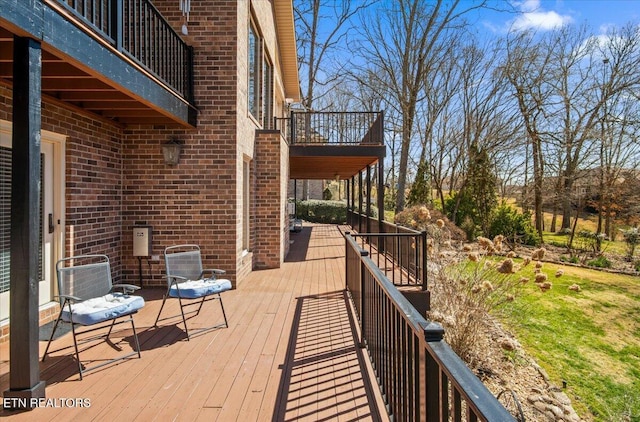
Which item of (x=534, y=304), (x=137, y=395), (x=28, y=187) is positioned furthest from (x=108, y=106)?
(x=534, y=304)

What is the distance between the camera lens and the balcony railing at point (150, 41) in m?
3.73

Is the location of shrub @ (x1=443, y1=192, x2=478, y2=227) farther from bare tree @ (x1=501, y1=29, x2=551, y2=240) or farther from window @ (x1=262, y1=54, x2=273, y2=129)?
window @ (x1=262, y1=54, x2=273, y2=129)

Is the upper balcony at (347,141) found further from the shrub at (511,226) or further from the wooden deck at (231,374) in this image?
the shrub at (511,226)

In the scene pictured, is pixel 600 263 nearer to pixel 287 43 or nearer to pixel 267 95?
pixel 267 95

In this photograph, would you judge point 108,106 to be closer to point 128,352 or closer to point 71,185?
point 71,185

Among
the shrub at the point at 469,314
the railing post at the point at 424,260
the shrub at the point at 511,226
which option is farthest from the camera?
the shrub at the point at 511,226

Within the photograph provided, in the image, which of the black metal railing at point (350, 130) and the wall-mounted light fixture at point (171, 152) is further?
the black metal railing at point (350, 130)

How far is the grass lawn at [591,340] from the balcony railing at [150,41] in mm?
6431

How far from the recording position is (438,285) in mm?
5727

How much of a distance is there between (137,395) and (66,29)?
107 inches

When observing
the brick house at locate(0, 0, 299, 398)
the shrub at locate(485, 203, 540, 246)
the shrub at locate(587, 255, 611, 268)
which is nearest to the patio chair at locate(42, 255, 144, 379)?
the brick house at locate(0, 0, 299, 398)

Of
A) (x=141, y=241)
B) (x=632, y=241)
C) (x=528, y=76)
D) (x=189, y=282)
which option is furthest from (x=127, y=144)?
(x=528, y=76)

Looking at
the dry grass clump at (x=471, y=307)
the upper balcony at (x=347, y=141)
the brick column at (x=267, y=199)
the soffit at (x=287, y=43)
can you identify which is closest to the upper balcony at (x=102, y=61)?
the brick column at (x=267, y=199)

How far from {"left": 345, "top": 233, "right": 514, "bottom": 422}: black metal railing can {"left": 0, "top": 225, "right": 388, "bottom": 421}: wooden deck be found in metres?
0.29
